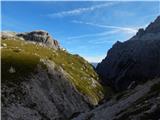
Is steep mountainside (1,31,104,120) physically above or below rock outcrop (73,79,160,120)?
above

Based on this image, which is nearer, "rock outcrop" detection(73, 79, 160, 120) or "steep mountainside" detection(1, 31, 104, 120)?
"rock outcrop" detection(73, 79, 160, 120)

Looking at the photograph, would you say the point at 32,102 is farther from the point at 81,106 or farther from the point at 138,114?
the point at 138,114

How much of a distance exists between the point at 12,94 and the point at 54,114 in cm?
1230

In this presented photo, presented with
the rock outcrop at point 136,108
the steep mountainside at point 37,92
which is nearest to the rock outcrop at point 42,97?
the steep mountainside at point 37,92

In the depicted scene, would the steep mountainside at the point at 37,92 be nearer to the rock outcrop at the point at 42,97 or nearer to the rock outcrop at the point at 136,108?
the rock outcrop at the point at 42,97

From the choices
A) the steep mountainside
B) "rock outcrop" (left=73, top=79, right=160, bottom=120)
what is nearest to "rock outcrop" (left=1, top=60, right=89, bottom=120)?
the steep mountainside

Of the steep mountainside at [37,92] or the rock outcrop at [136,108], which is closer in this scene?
the rock outcrop at [136,108]

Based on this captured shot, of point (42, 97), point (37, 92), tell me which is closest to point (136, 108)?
point (42, 97)

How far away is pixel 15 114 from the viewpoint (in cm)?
8331

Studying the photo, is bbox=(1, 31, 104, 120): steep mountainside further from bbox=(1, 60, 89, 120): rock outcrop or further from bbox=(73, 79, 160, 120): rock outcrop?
bbox=(73, 79, 160, 120): rock outcrop

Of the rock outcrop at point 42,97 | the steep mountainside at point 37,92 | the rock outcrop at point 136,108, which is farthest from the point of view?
the steep mountainside at point 37,92

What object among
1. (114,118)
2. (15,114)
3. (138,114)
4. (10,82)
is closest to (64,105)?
(10,82)

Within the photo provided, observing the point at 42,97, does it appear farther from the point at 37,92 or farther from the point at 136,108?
the point at 136,108

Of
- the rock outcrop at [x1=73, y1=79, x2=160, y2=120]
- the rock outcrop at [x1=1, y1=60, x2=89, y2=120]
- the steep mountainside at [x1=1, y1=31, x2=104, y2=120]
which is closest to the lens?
the rock outcrop at [x1=73, y1=79, x2=160, y2=120]
